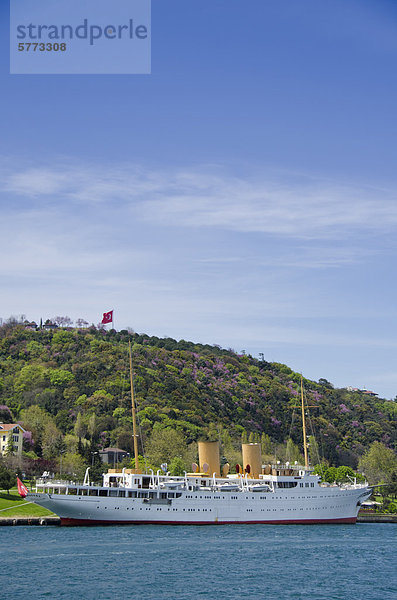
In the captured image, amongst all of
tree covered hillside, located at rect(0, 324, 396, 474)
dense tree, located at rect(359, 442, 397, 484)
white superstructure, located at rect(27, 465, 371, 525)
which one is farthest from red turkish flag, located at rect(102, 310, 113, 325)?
dense tree, located at rect(359, 442, 397, 484)

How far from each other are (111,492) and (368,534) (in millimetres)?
23905

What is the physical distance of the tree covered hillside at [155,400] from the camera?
106m

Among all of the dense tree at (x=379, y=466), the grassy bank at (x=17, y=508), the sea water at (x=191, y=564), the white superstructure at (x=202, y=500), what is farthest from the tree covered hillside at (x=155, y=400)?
the sea water at (x=191, y=564)

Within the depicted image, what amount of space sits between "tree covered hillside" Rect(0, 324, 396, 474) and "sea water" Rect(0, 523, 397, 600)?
36.3 meters

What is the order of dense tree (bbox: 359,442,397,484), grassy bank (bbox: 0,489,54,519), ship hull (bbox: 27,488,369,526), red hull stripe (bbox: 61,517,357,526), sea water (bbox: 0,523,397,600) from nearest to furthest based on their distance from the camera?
sea water (bbox: 0,523,397,600)
ship hull (bbox: 27,488,369,526)
red hull stripe (bbox: 61,517,357,526)
grassy bank (bbox: 0,489,54,519)
dense tree (bbox: 359,442,397,484)

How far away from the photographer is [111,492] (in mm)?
63438

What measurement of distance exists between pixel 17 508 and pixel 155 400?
55810mm

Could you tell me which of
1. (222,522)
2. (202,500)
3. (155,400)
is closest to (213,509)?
(202,500)

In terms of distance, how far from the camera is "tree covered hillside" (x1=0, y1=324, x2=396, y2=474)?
106 metres

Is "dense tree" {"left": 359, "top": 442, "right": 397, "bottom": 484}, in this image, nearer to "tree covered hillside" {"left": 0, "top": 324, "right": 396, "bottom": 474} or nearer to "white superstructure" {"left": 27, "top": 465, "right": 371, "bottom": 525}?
"tree covered hillside" {"left": 0, "top": 324, "right": 396, "bottom": 474}

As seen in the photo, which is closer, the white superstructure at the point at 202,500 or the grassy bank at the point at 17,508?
the white superstructure at the point at 202,500

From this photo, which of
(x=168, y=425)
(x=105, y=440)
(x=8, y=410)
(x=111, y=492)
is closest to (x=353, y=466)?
(x=168, y=425)

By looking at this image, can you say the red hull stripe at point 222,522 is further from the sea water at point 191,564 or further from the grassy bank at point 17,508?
the grassy bank at point 17,508

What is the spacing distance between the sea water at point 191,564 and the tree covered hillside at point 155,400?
119 feet
